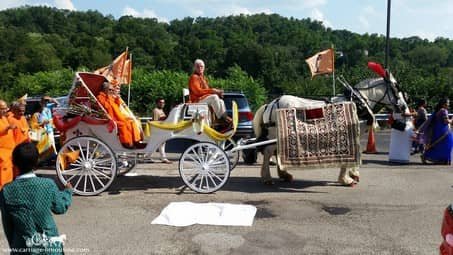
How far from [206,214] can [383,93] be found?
4.58 meters

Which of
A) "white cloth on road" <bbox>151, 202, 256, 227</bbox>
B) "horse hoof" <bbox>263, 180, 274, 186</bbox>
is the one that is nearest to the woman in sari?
"horse hoof" <bbox>263, 180, 274, 186</bbox>

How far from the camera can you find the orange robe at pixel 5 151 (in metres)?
7.58

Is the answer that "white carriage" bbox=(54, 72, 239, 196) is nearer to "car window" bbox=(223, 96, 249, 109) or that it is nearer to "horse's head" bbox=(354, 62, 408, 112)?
"horse's head" bbox=(354, 62, 408, 112)

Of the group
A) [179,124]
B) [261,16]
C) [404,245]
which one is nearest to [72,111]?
[179,124]

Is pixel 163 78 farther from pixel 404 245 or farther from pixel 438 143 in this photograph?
pixel 404 245

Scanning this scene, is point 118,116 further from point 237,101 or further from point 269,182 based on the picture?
point 237,101

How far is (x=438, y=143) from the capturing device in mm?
11602

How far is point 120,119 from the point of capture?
8.47m

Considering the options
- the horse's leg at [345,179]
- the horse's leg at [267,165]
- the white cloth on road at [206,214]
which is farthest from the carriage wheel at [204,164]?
the horse's leg at [345,179]

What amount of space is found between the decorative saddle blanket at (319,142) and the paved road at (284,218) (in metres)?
0.56

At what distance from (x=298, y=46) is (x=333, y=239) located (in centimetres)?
5657

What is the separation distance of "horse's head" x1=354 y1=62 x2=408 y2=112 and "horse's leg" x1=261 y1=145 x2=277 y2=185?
208 centimetres

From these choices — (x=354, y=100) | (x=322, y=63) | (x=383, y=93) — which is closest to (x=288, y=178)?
(x=354, y=100)

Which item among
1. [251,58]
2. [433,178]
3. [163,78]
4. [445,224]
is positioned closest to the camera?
[445,224]
